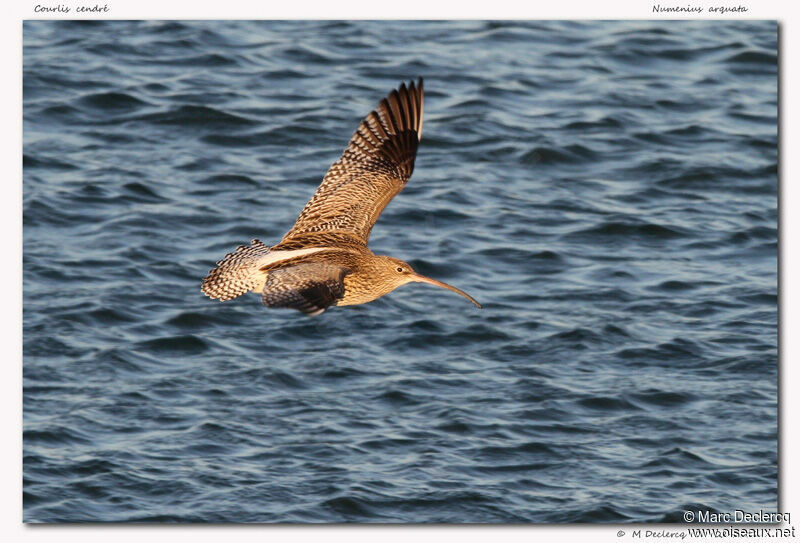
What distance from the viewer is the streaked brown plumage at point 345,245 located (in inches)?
226

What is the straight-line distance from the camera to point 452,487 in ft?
30.9

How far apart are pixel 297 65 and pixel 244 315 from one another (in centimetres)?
267

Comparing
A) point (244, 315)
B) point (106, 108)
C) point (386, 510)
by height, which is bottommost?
point (386, 510)

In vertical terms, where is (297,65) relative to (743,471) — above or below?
above

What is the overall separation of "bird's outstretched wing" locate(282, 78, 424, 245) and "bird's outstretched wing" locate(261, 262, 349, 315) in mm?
1257

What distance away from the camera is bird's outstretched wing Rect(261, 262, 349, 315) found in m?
5.37

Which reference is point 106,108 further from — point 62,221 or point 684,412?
point 684,412

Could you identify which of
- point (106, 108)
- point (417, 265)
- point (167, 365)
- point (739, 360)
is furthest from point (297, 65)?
point (739, 360)
